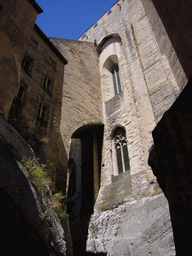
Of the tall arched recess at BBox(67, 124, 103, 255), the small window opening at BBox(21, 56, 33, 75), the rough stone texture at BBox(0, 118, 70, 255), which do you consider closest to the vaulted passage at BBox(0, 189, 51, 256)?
the rough stone texture at BBox(0, 118, 70, 255)

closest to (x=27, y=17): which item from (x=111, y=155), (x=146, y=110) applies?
(x=146, y=110)

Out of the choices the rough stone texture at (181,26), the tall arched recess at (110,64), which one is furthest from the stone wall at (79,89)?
the rough stone texture at (181,26)

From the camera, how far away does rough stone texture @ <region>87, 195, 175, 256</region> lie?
5.24 metres

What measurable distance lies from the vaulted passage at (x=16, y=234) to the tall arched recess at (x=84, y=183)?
179 inches

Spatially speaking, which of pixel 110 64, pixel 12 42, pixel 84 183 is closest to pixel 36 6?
pixel 12 42

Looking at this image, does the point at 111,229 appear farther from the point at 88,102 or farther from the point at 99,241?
the point at 88,102

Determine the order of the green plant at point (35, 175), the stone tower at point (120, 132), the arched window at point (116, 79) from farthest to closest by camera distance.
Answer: the arched window at point (116, 79) < the stone tower at point (120, 132) < the green plant at point (35, 175)

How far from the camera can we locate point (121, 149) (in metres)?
8.98

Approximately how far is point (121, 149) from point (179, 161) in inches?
297

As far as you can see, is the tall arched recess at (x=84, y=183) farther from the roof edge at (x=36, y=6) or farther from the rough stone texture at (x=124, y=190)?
the roof edge at (x=36, y=6)

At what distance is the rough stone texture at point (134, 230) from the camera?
524cm

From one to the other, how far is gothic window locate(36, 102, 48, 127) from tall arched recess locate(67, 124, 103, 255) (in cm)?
273

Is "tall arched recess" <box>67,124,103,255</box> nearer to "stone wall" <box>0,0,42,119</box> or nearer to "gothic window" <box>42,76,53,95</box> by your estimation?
"gothic window" <box>42,76,53,95</box>

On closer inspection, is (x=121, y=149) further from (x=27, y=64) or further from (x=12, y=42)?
(x=12, y=42)
